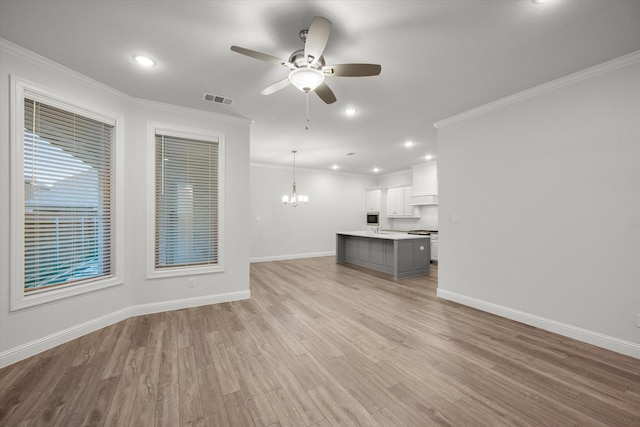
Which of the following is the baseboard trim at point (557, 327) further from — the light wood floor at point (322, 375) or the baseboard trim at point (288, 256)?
the baseboard trim at point (288, 256)

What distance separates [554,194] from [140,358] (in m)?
4.66

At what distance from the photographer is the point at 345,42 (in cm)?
229

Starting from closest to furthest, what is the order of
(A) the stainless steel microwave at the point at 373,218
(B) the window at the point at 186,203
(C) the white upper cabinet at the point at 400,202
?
(B) the window at the point at 186,203 → (C) the white upper cabinet at the point at 400,202 → (A) the stainless steel microwave at the point at 373,218

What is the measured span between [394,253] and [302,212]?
3.73 meters

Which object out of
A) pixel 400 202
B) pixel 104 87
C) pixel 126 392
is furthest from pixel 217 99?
pixel 400 202

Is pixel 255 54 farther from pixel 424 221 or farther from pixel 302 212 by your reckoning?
pixel 424 221

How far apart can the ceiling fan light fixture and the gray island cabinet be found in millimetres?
4123

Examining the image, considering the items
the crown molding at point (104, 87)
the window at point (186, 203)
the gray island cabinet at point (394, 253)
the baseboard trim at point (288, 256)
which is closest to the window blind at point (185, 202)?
the window at point (186, 203)

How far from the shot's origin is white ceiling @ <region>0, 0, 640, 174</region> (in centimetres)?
193

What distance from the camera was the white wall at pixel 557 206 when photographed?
2537 mm

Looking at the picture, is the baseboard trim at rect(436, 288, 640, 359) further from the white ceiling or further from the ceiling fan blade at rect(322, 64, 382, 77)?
the ceiling fan blade at rect(322, 64, 382, 77)

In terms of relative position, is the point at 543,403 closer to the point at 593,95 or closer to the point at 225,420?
the point at 225,420

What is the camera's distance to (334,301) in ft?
13.3

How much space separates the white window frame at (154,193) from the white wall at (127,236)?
70 millimetres
